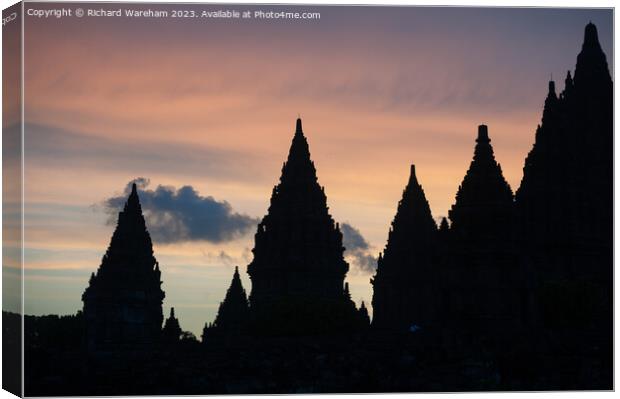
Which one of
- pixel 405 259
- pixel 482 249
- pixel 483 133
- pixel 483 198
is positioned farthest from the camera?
pixel 405 259

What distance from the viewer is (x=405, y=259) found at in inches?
3447

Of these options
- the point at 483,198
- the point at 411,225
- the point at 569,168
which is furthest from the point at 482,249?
the point at 411,225

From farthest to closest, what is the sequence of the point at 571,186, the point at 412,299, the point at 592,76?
the point at 412,299 → the point at 592,76 → the point at 571,186

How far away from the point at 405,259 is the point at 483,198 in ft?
64.4

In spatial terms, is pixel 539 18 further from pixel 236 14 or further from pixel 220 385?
pixel 220 385

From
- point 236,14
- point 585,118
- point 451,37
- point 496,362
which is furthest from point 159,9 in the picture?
point 585,118

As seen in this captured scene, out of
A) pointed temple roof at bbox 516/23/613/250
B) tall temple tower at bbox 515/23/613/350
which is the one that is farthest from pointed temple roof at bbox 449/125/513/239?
pointed temple roof at bbox 516/23/613/250

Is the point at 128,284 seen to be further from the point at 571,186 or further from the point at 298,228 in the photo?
the point at 571,186

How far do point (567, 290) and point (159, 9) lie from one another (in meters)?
25.7

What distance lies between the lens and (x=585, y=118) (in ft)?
267

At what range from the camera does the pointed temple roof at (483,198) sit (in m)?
67.9

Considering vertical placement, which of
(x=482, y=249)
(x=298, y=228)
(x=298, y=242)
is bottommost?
(x=482, y=249)

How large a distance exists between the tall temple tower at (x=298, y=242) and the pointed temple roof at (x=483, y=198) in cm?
2550

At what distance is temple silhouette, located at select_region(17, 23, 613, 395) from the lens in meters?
51.4
